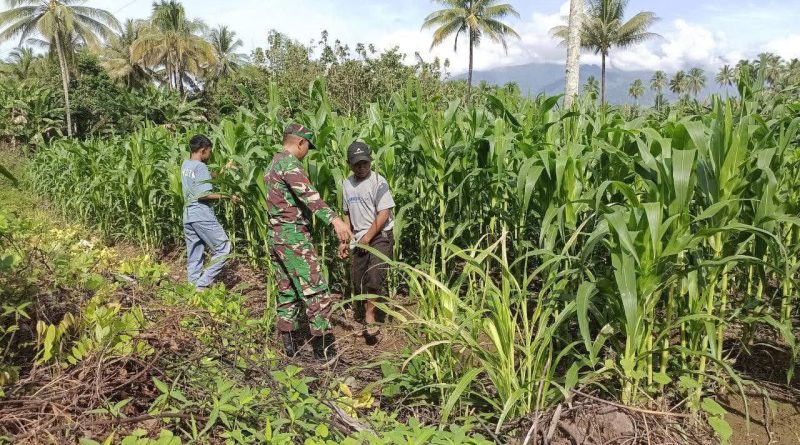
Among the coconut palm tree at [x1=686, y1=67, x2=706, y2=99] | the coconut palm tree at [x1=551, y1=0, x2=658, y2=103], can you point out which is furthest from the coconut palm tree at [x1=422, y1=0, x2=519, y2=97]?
the coconut palm tree at [x1=686, y1=67, x2=706, y2=99]

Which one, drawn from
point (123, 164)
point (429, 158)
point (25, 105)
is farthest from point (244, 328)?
point (25, 105)

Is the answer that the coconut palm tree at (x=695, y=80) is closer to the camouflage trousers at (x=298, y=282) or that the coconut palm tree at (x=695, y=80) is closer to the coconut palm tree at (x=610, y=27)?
the coconut palm tree at (x=610, y=27)

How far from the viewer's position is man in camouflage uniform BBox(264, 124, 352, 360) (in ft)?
12.2

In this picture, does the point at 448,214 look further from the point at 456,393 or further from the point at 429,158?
the point at 456,393

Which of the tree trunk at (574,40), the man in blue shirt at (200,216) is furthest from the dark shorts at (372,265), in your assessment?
the tree trunk at (574,40)

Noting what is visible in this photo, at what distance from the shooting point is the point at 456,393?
2.18m

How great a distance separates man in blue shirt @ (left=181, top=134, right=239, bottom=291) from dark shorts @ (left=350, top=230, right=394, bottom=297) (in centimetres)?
148

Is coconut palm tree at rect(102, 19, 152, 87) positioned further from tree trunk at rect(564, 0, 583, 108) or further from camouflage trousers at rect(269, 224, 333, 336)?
camouflage trousers at rect(269, 224, 333, 336)

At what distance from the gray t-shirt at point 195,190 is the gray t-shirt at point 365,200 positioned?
5.38ft

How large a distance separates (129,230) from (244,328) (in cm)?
483

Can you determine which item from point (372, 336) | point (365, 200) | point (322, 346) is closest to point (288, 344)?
point (322, 346)

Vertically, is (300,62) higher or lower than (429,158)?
higher

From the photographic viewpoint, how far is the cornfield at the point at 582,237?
7.47 feet

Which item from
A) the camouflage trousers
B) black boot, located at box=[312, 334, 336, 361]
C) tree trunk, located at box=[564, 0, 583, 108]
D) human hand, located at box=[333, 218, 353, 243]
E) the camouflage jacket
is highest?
tree trunk, located at box=[564, 0, 583, 108]
